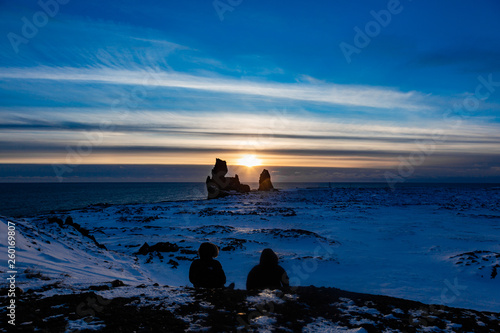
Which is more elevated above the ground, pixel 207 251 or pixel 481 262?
pixel 207 251

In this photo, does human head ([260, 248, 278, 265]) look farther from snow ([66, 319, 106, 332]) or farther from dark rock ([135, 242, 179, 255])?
dark rock ([135, 242, 179, 255])

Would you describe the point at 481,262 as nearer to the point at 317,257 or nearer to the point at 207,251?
the point at 317,257

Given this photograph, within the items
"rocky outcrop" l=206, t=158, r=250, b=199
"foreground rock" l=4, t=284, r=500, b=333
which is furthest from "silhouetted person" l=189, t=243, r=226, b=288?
"rocky outcrop" l=206, t=158, r=250, b=199

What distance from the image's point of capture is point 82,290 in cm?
532

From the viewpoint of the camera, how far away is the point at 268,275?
6195 mm

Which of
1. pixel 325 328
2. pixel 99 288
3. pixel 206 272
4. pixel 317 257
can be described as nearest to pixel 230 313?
pixel 325 328

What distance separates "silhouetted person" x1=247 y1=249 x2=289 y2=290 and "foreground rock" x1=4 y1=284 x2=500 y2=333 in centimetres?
87

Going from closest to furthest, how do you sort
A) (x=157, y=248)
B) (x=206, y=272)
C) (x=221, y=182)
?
(x=206, y=272), (x=157, y=248), (x=221, y=182)

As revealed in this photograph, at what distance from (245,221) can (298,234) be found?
29.8 ft

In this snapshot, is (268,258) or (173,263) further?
(173,263)

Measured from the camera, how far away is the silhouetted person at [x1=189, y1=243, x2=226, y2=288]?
6535mm

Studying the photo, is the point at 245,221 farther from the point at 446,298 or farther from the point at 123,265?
the point at 446,298

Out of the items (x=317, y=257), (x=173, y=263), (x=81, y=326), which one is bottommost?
(x=317, y=257)

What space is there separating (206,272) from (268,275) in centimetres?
131
